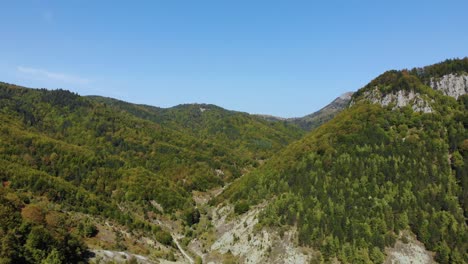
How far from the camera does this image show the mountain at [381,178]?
10269cm

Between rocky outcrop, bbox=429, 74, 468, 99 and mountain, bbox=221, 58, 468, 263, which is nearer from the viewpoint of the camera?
mountain, bbox=221, 58, 468, 263

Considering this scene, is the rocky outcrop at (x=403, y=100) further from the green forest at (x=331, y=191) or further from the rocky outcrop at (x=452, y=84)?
the rocky outcrop at (x=452, y=84)

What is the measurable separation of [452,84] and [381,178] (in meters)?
77.2

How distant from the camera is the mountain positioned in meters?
103

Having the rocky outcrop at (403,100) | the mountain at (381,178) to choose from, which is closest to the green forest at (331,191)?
the mountain at (381,178)

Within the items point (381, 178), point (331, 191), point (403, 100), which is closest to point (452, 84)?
point (403, 100)

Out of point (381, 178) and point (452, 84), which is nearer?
point (381, 178)

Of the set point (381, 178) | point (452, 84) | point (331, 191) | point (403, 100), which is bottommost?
point (331, 191)

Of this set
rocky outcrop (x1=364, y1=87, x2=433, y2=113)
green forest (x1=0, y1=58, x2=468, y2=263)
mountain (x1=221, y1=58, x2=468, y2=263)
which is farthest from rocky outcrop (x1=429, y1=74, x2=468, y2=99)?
rocky outcrop (x1=364, y1=87, x2=433, y2=113)

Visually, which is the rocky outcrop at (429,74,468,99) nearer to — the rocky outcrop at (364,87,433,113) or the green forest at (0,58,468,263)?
the green forest at (0,58,468,263)

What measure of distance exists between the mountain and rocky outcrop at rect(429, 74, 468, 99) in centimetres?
42

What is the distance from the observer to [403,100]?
6334 inches

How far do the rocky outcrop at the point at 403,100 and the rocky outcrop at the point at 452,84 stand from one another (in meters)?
16.3

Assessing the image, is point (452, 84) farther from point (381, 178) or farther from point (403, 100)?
point (381, 178)
